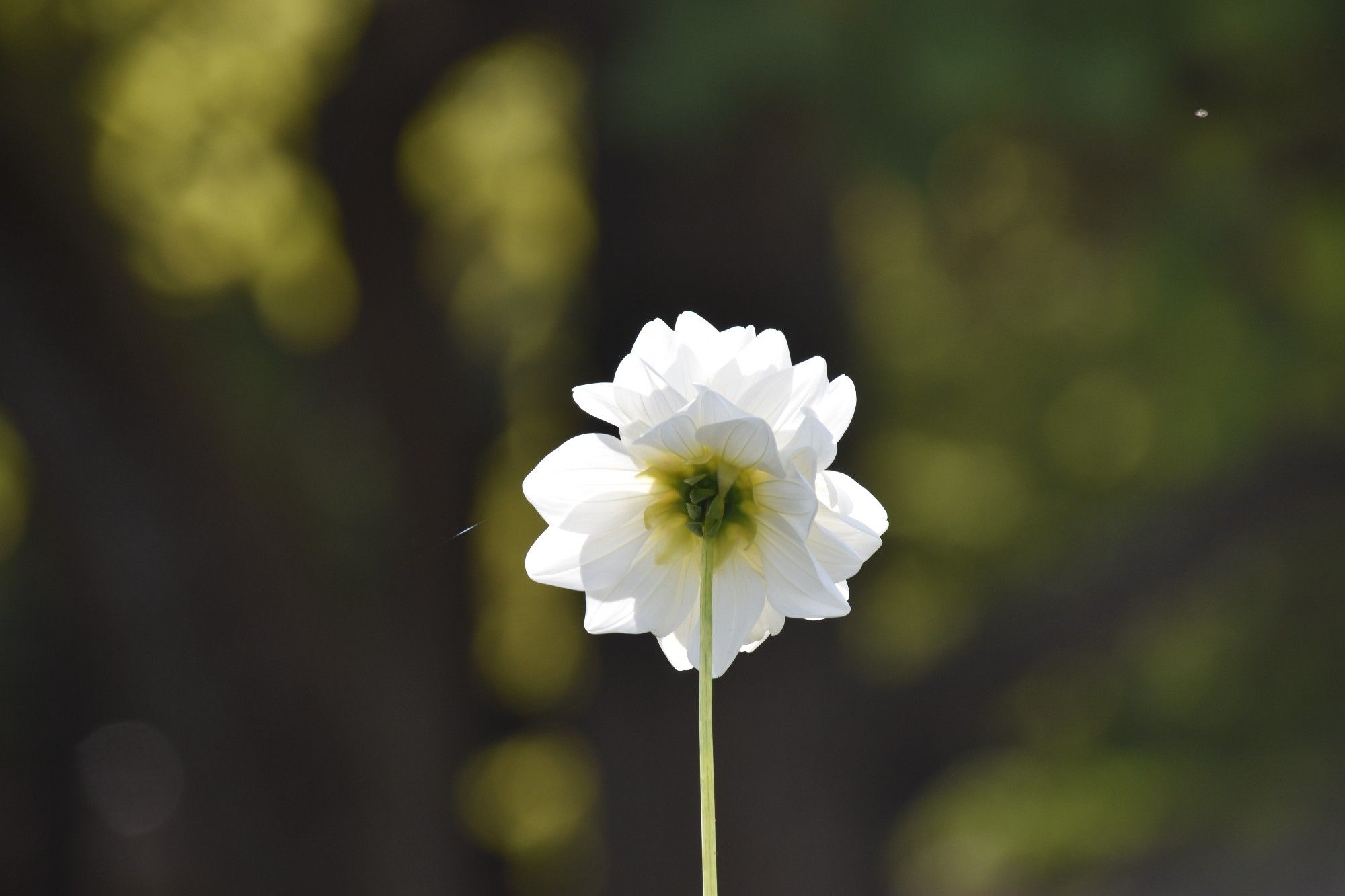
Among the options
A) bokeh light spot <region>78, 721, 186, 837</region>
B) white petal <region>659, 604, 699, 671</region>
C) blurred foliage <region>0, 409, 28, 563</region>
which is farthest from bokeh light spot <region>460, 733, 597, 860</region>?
white petal <region>659, 604, 699, 671</region>

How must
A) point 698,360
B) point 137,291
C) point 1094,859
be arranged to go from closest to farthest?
point 698,360
point 137,291
point 1094,859

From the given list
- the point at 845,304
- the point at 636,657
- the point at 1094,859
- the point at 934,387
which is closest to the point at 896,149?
the point at 845,304

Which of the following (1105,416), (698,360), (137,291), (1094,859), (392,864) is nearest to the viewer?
(698,360)

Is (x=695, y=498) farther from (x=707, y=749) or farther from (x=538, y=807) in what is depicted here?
(x=538, y=807)

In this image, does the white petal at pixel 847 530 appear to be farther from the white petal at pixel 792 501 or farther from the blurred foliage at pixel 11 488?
the blurred foliage at pixel 11 488

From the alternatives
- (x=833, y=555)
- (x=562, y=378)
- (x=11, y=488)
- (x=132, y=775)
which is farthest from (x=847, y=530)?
(x=11, y=488)

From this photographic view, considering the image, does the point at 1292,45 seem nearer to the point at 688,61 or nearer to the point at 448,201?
the point at 688,61
